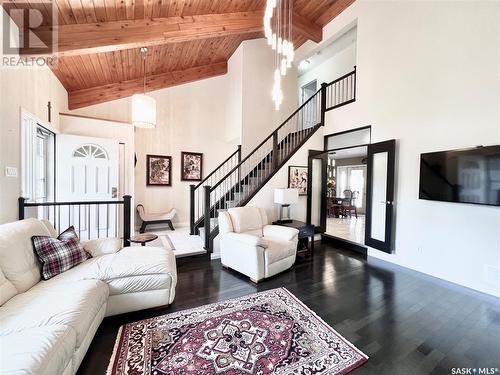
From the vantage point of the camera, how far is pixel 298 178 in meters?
4.86

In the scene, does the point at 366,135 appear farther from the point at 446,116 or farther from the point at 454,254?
the point at 454,254

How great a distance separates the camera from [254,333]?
1.99 meters

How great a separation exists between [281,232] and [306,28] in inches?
182

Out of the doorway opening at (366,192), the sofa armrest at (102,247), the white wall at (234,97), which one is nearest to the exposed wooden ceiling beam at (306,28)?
the white wall at (234,97)

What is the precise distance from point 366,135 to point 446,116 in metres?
1.48

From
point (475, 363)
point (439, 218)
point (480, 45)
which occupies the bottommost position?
point (475, 363)

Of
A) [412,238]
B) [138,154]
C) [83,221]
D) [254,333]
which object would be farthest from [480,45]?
[83,221]

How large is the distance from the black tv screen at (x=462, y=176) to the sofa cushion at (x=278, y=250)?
2111 mm

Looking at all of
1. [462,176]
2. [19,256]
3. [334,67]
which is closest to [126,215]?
[19,256]

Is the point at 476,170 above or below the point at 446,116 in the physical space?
below

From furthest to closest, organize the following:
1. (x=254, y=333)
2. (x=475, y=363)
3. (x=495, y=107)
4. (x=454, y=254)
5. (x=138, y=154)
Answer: (x=138, y=154)
(x=454, y=254)
(x=495, y=107)
(x=254, y=333)
(x=475, y=363)

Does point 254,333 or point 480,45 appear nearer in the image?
point 254,333

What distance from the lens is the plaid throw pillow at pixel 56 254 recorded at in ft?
6.82

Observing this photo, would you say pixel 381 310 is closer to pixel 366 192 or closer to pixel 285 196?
pixel 285 196
